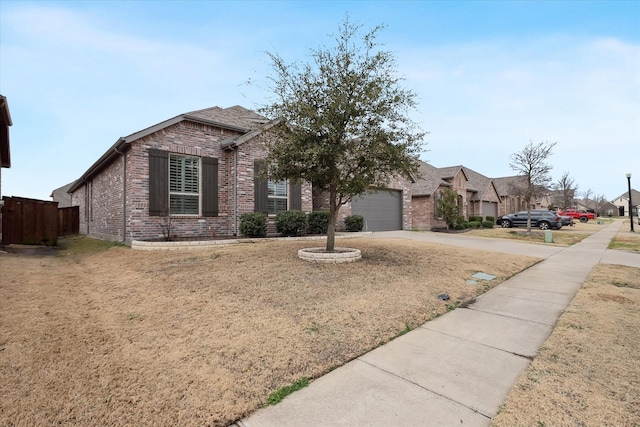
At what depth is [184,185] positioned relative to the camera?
11.0m

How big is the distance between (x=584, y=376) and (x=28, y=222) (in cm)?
1733

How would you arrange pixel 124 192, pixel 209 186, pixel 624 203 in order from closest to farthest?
pixel 124 192, pixel 209 186, pixel 624 203

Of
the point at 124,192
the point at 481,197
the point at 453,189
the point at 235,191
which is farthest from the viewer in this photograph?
the point at 481,197

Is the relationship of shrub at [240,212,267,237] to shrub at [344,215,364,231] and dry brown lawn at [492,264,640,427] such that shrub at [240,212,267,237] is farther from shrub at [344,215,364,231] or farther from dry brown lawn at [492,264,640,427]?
dry brown lawn at [492,264,640,427]

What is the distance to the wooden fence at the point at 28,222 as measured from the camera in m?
11.5

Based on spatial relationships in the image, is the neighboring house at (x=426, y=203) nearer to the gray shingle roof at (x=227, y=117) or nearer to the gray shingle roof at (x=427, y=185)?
the gray shingle roof at (x=427, y=185)

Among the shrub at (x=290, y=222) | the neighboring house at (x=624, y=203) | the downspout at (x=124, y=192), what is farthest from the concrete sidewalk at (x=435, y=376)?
the neighboring house at (x=624, y=203)

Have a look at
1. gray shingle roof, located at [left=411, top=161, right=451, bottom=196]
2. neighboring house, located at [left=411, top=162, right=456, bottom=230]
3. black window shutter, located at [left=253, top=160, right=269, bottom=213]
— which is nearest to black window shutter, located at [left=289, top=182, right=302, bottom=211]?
black window shutter, located at [left=253, top=160, right=269, bottom=213]

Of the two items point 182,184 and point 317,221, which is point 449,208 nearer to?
point 317,221

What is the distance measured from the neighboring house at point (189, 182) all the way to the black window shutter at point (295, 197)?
0.14ft

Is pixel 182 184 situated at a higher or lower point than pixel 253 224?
higher

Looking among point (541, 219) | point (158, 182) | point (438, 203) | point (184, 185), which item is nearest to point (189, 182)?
point (184, 185)

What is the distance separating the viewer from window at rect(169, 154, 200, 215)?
10.8 m

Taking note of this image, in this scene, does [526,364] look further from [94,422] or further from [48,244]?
[48,244]
